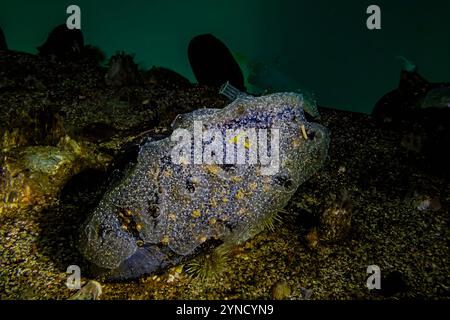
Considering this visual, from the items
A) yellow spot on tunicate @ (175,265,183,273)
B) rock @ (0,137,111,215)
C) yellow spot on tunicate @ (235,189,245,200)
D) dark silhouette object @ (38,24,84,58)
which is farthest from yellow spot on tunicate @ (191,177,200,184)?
dark silhouette object @ (38,24,84,58)

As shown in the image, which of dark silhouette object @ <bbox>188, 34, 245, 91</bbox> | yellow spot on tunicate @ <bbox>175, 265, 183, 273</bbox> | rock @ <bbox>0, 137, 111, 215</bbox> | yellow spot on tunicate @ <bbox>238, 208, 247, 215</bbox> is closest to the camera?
yellow spot on tunicate @ <bbox>238, 208, 247, 215</bbox>

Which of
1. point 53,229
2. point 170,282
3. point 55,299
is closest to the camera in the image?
point 55,299

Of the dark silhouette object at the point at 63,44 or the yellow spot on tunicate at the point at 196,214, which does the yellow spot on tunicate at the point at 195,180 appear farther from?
the dark silhouette object at the point at 63,44

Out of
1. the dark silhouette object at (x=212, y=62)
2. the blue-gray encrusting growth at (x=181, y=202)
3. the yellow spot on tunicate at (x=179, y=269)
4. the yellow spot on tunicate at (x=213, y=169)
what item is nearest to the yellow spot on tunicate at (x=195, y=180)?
the blue-gray encrusting growth at (x=181, y=202)

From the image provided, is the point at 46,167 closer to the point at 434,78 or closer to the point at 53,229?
the point at 53,229

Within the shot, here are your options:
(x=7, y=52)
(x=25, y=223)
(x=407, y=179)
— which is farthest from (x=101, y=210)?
(x=7, y=52)

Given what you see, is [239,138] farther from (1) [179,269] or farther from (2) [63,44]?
(2) [63,44]

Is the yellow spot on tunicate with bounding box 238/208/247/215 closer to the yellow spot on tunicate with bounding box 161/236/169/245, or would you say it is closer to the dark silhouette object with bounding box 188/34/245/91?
the yellow spot on tunicate with bounding box 161/236/169/245
